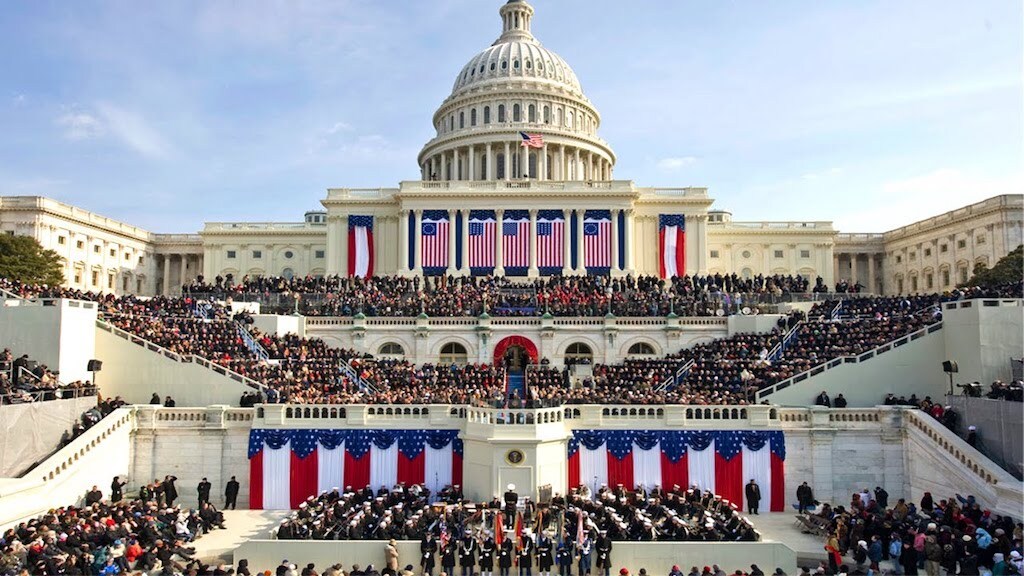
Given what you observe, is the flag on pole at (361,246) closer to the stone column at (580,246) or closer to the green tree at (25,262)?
the stone column at (580,246)

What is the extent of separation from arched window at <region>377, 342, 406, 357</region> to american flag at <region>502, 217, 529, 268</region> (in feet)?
85.4

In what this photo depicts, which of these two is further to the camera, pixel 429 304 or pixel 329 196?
pixel 329 196

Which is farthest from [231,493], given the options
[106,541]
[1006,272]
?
[1006,272]

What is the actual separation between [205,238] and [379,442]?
73.0m

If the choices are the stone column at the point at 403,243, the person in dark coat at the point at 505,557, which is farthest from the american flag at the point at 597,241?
the person in dark coat at the point at 505,557

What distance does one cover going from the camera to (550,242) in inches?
2940

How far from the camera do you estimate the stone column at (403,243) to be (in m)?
74.2

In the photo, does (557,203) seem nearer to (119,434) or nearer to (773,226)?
(773,226)

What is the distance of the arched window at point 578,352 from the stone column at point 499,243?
2479cm

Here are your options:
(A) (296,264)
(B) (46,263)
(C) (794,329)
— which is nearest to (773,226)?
(C) (794,329)

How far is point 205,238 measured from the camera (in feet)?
315

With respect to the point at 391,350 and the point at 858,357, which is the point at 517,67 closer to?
the point at 391,350

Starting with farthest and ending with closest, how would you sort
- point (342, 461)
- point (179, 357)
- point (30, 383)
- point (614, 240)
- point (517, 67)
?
point (517, 67) → point (614, 240) → point (179, 357) → point (30, 383) → point (342, 461)

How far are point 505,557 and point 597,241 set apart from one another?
53.2m
